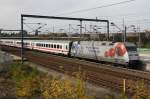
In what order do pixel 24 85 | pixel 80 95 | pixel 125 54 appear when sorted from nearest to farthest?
pixel 80 95 < pixel 24 85 < pixel 125 54

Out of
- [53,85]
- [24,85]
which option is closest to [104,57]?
[24,85]

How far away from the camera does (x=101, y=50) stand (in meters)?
39.3

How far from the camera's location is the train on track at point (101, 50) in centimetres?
3503

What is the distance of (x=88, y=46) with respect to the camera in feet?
141

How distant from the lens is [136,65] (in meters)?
36.2

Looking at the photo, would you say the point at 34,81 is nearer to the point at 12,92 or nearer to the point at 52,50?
the point at 12,92

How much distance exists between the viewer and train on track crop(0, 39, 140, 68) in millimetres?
35031

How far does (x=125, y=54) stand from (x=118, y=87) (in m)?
13.3

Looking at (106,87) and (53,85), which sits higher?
(53,85)

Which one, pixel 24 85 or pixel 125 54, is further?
pixel 125 54

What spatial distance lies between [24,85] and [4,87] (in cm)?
379

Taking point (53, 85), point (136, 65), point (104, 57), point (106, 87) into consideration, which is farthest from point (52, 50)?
point (53, 85)

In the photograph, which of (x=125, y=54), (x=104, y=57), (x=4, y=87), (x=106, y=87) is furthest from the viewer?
(x=104, y=57)

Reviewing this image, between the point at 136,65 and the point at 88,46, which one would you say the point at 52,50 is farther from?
the point at 136,65
